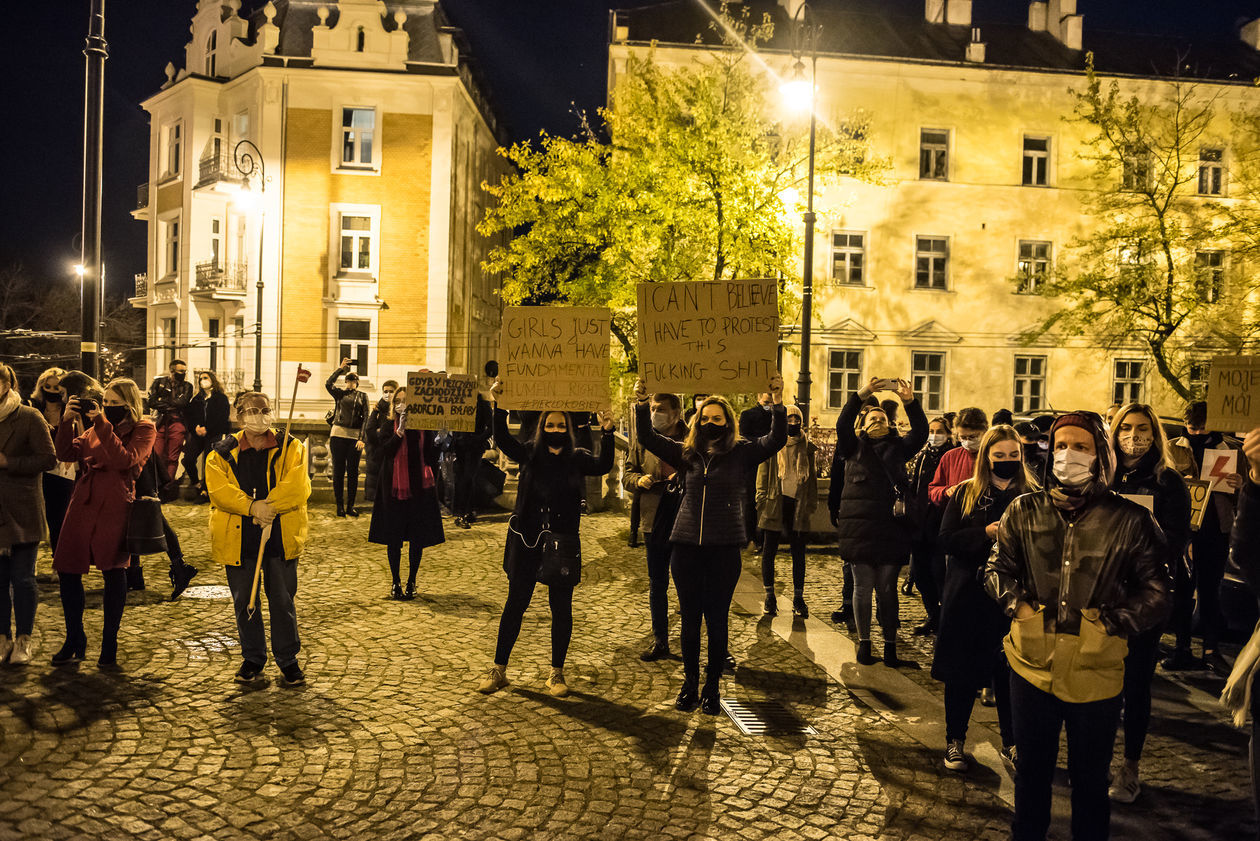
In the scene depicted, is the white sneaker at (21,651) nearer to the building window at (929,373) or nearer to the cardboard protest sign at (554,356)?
the cardboard protest sign at (554,356)

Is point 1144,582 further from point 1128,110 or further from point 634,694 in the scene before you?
point 1128,110

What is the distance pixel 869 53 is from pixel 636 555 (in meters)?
24.6

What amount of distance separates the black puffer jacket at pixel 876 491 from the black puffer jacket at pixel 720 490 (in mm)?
1159

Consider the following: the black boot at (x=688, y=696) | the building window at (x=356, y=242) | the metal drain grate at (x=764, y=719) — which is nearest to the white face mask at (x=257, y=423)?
the black boot at (x=688, y=696)

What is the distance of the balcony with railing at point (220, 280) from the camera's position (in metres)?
32.6

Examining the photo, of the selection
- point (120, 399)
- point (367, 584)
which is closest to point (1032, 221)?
point (367, 584)

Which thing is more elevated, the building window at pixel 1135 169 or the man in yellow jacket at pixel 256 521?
the building window at pixel 1135 169

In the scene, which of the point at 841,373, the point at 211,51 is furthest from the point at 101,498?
the point at 211,51

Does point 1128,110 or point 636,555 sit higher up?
point 1128,110

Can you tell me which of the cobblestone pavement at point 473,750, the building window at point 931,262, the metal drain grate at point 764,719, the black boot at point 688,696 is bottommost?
the metal drain grate at point 764,719

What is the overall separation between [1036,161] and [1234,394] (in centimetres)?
2710

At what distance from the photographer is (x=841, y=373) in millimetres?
31547

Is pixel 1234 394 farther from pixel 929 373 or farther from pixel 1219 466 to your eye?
pixel 929 373

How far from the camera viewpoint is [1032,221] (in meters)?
31.8
